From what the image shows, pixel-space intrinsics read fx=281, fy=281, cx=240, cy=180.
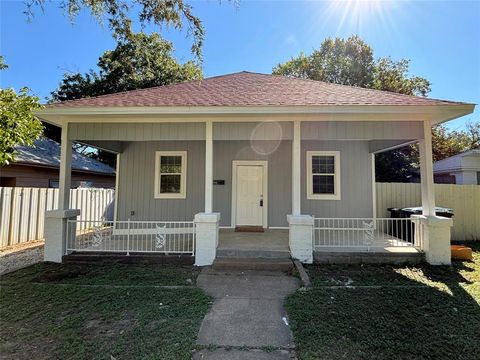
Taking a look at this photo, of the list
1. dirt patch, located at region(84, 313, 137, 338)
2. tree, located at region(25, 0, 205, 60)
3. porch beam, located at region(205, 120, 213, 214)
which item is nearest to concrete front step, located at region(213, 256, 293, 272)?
porch beam, located at region(205, 120, 213, 214)

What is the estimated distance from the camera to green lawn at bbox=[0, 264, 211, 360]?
2.99 m

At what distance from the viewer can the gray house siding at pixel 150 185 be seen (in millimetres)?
8734

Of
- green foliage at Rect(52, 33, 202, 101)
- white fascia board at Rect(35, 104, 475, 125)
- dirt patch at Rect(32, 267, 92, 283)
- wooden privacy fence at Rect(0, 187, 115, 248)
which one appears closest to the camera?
dirt patch at Rect(32, 267, 92, 283)

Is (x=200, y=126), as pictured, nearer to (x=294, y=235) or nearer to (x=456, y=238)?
(x=294, y=235)

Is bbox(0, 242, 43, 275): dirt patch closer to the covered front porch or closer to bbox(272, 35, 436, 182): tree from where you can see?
the covered front porch

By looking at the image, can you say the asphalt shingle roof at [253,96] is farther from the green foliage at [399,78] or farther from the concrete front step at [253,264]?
the green foliage at [399,78]

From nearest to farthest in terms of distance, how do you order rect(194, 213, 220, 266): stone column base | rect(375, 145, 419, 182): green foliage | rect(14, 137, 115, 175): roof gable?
1. rect(194, 213, 220, 266): stone column base
2. rect(14, 137, 115, 175): roof gable
3. rect(375, 145, 419, 182): green foliage

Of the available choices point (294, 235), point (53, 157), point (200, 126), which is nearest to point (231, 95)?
point (200, 126)

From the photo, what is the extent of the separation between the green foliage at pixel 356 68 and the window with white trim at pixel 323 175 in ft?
42.2

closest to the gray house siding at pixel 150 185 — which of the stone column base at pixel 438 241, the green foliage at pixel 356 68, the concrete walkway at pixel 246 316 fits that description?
the concrete walkway at pixel 246 316

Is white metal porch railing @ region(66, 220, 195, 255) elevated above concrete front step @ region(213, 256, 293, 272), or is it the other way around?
white metal porch railing @ region(66, 220, 195, 255)

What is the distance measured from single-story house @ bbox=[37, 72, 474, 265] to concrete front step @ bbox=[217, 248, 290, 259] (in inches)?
1.8

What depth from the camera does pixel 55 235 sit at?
625 centimetres

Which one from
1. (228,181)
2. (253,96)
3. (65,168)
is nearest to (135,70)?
(228,181)
